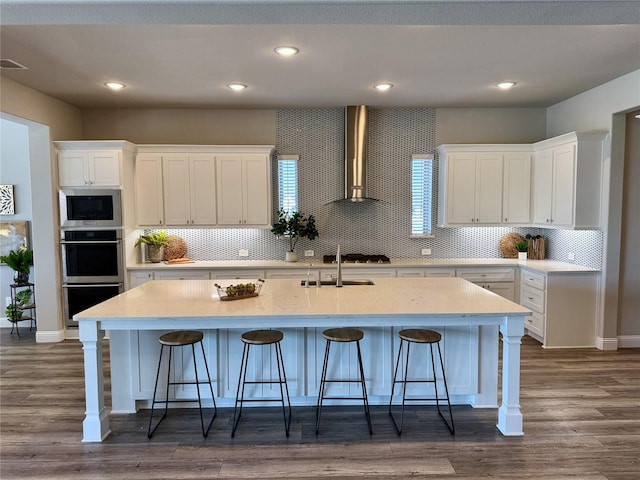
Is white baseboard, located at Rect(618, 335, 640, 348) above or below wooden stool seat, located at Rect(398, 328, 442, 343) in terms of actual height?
below

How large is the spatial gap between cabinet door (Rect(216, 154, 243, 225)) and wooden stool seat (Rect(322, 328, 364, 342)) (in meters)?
2.75

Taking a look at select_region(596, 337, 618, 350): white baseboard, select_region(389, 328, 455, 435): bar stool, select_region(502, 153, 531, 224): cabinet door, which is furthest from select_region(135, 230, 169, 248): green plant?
select_region(596, 337, 618, 350): white baseboard

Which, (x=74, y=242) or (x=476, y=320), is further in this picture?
(x=74, y=242)

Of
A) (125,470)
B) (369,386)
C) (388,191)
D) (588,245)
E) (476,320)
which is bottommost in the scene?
(125,470)

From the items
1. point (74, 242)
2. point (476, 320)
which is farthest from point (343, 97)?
point (74, 242)

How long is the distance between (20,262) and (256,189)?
3.09m

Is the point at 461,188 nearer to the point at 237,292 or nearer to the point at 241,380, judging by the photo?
the point at 237,292

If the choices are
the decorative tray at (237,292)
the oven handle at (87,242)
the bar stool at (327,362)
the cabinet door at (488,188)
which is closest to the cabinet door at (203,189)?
the oven handle at (87,242)

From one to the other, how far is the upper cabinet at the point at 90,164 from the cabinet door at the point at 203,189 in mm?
819

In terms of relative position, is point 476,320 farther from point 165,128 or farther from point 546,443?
point 165,128

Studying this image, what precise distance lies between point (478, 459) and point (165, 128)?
5.08 m

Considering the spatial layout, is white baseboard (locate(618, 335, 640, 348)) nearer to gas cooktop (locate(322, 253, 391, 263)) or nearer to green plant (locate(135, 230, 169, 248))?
gas cooktop (locate(322, 253, 391, 263))

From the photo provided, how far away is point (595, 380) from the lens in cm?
386

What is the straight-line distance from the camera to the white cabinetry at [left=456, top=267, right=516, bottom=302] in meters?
5.25
